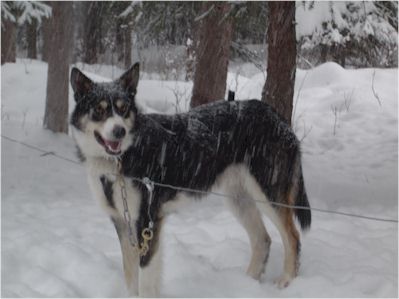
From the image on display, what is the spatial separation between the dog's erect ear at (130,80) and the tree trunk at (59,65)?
532cm

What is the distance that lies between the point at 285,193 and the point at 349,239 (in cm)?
128

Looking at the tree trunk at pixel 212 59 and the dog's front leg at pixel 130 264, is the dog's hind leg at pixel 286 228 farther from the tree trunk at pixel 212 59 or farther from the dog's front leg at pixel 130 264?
the tree trunk at pixel 212 59

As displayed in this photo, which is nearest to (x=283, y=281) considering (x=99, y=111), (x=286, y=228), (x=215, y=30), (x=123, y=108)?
(x=286, y=228)

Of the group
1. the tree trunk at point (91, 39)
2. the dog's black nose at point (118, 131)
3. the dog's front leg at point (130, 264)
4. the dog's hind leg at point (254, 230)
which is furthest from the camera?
the tree trunk at point (91, 39)

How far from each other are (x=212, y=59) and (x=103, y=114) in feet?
15.9

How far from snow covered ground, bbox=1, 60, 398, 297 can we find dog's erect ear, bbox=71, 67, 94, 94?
0.54 meters

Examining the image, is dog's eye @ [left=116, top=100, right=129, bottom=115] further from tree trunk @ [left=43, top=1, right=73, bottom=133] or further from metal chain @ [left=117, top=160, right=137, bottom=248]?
tree trunk @ [left=43, top=1, right=73, bottom=133]

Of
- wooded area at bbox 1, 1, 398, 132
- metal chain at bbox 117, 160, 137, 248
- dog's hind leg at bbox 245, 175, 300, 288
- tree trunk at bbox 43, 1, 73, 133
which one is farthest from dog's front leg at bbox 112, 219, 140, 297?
tree trunk at bbox 43, 1, 73, 133

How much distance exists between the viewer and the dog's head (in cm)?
354

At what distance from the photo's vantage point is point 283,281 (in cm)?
438

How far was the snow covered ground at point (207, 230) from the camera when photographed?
4.16 meters

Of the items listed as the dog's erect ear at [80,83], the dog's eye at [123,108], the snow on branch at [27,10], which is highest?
the snow on branch at [27,10]

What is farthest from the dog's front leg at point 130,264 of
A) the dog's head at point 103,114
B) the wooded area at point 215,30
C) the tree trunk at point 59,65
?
the tree trunk at point 59,65

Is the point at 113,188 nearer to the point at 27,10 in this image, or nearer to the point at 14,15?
the point at 14,15
